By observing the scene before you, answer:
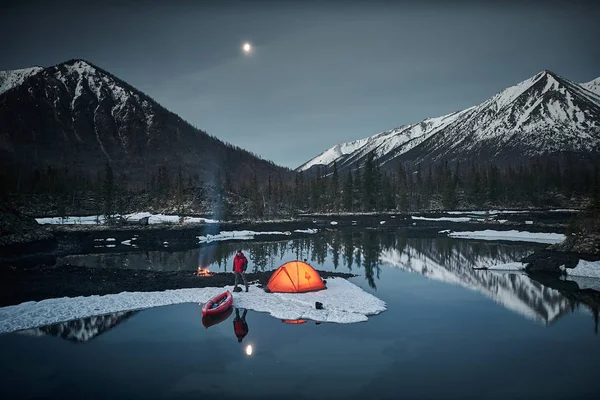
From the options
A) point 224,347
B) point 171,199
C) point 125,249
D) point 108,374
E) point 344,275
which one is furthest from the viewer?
point 171,199

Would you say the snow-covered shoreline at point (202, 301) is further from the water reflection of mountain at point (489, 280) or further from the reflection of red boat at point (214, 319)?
the water reflection of mountain at point (489, 280)

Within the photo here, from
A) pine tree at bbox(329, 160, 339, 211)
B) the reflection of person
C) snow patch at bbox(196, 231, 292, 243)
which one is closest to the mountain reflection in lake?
snow patch at bbox(196, 231, 292, 243)

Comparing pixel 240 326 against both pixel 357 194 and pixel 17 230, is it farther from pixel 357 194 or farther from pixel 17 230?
pixel 357 194

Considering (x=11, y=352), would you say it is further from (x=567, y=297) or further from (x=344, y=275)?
(x=567, y=297)

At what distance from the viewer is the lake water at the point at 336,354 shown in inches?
457

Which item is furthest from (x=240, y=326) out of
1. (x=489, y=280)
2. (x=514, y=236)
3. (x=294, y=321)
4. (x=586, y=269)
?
(x=514, y=236)

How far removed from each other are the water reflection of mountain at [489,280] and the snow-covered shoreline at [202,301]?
8127mm

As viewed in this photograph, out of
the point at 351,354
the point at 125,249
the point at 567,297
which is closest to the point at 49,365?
the point at 351,354

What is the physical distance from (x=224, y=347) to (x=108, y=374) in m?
4.14

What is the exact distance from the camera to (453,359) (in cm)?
1379

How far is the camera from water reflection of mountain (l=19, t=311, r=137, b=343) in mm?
16328

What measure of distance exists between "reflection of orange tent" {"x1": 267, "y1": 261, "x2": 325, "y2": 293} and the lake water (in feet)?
11.9

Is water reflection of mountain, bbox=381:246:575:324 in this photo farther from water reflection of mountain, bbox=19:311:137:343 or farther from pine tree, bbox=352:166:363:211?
pine tree, bbox=352:166:363:211

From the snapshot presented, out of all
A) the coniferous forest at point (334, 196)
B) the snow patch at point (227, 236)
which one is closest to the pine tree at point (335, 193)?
the coniferous forest at point (334, 196)
